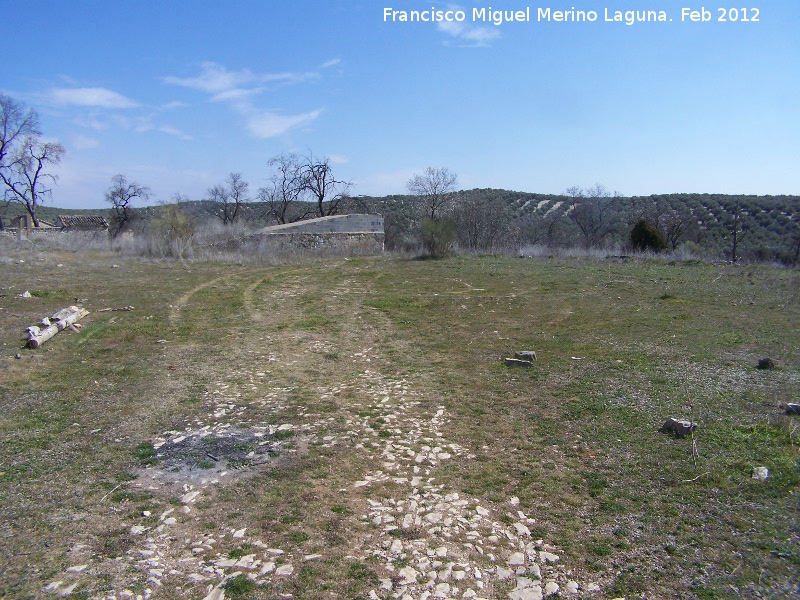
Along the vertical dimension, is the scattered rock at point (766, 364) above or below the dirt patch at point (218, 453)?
above

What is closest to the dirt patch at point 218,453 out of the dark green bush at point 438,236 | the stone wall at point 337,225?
the dark green bush at point 438,236

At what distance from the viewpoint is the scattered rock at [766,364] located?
7.08 m

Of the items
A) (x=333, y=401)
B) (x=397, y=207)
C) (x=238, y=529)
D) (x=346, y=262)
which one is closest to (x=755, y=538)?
(x=238, y=529)

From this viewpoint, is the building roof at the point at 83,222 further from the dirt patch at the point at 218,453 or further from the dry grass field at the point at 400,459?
the dirt patch at the point at 218,453

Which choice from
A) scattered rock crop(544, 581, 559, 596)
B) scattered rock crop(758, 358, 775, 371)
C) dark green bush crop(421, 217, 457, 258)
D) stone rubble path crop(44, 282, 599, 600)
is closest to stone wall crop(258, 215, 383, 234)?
dark green bush crop(421, 217, 457, 258)

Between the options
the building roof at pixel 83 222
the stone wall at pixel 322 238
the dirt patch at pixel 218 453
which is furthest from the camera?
the building roof at pixel 83 222

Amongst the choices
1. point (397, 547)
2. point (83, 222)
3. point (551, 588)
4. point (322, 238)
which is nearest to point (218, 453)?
point (397, 547)

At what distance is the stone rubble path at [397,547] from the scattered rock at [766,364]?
450 centimetres

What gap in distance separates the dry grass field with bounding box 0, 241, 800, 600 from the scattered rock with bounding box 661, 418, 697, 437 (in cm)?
12

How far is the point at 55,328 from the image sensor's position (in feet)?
31.1

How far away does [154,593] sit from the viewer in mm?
3098

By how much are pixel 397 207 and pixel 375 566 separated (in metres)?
51.2

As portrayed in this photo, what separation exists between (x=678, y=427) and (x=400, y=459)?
250 centimetres

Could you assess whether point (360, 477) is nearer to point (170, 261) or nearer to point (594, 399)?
point (594, 399)
